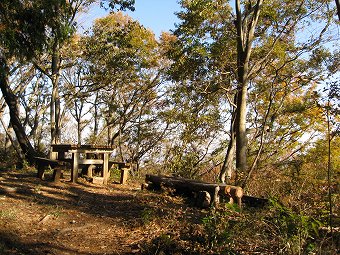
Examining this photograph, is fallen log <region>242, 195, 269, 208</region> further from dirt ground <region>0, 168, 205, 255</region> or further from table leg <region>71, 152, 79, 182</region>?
table leg <region>71, 152, 79, 182</region>

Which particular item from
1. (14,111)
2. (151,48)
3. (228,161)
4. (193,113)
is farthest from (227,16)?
(14,111)

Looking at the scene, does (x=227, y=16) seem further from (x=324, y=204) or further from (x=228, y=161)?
(x=324, y=204)

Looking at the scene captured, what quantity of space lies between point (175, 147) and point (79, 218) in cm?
1035

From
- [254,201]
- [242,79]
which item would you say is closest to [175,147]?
[242,79]

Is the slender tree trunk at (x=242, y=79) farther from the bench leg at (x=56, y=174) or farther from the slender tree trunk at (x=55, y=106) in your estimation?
the slender tree trunk at (x=55, y=106)

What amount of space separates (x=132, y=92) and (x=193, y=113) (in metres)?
9.01

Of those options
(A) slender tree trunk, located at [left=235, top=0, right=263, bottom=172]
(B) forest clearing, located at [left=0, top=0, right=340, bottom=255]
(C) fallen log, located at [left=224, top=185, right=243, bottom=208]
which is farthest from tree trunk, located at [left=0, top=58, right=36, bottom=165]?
(C) fallen log, located at [left=224, top=185, right=243, bottom=208]

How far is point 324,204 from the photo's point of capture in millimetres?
5840

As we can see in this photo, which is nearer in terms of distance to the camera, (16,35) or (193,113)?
(16,35)

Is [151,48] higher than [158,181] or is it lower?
higher

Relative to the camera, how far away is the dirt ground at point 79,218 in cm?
492

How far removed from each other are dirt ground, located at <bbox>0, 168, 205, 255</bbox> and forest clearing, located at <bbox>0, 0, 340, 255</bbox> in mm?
31

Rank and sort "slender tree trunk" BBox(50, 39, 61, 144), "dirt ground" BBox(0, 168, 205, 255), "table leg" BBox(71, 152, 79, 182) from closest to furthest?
"dirt ground" BBox(0, 168, 205, 255)
"table leg" BBox(71, 152, 79, 182)
"slender tree trunk" BBox(50, 39, 61, 144)

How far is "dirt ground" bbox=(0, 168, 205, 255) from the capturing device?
4.92 m
